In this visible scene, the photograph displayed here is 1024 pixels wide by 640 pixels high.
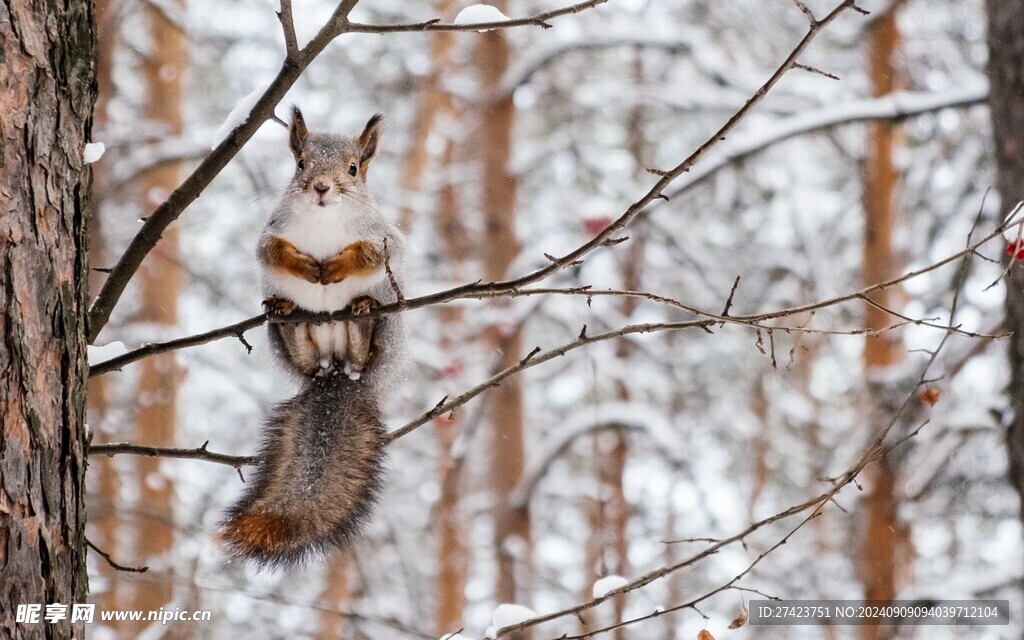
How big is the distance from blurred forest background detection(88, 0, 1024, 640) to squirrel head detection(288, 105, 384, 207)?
37 centimetres

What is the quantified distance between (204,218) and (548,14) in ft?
18.4

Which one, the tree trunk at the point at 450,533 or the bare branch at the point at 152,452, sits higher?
the tree trunk at the point at 450,533

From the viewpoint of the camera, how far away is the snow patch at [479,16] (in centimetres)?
173

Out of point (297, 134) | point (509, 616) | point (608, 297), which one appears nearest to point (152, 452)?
point (509, 616)

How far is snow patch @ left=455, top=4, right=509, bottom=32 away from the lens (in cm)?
173

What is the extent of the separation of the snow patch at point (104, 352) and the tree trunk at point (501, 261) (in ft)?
11.4

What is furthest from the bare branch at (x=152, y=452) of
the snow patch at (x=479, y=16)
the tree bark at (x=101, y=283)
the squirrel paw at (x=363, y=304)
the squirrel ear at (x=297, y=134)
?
the tree bark at (x=101, y=283)

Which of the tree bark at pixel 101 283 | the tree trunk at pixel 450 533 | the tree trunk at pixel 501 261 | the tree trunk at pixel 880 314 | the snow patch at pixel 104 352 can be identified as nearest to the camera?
the snow patch at pixel 104 352

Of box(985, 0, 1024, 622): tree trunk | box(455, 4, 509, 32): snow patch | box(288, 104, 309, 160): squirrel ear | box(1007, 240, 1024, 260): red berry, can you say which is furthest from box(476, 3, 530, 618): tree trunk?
box(455, 4, 509, 32): snow patch

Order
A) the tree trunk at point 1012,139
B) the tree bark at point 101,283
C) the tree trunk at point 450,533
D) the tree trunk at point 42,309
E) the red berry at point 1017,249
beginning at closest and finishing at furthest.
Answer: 1. the tree trunk at point 42,309
2. the red berry at point 1017,249
3. the tree trunk at point 1012,139
4. the tree bark at point 101,283
5. the tree trunk at point 450,533

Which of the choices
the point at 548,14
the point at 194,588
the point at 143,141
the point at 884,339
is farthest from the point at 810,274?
the point at 548,14

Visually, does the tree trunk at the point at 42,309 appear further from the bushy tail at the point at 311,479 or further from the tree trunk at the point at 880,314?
the tree trunk at the point at 880,314

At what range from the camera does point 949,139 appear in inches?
221

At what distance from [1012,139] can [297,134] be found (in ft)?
7.26
